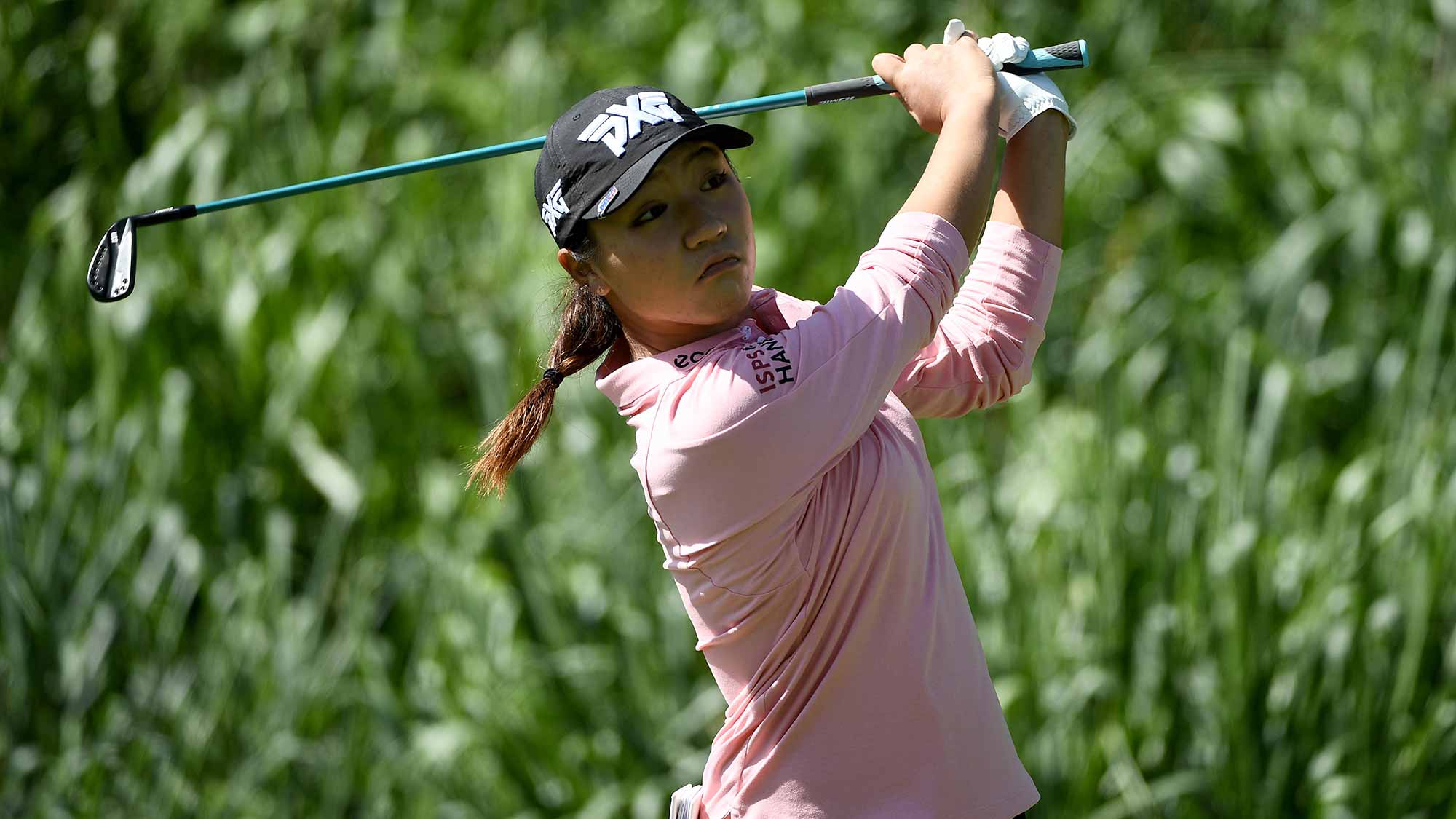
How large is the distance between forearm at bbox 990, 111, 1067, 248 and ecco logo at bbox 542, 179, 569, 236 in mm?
547

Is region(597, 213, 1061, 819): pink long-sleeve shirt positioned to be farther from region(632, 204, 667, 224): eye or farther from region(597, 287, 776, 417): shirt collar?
region(632, 204, 667, 224): eye

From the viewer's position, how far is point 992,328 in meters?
1.95

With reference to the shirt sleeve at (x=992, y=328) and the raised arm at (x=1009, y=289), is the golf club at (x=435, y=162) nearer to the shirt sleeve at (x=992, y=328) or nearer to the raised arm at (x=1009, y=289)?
the raised arm at (x=1009, y=289)

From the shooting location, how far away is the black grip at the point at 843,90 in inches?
78.3

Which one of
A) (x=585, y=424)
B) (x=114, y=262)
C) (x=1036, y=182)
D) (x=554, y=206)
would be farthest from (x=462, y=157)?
(x=585, y=424)

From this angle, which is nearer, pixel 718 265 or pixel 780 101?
pixel 718 265

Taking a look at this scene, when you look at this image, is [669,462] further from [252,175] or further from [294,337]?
[252,175]

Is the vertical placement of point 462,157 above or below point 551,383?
above

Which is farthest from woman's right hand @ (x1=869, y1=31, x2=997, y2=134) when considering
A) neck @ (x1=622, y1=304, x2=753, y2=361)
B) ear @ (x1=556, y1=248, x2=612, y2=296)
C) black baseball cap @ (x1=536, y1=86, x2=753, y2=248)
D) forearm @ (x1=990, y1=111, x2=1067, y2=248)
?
ear @ (x1=556, y1=248, x2=612, y2=296)

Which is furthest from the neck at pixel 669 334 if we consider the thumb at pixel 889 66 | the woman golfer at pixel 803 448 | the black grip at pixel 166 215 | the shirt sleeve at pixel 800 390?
the black grip at pixel 166 215

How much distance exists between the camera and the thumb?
1938 millimetres

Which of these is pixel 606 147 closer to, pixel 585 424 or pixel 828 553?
pixel 828 553

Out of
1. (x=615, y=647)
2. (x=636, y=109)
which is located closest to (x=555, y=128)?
(x=636, y=109)

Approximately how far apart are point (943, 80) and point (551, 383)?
629 millimetres
